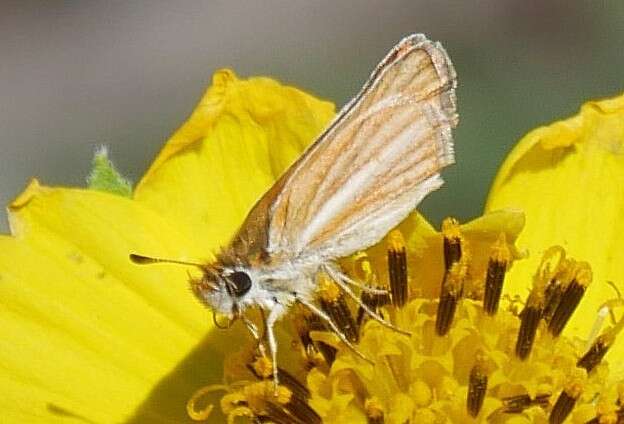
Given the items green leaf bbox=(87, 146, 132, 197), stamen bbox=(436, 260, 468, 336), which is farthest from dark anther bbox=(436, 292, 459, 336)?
green leaf bbox=(87, 146, 132, 197)

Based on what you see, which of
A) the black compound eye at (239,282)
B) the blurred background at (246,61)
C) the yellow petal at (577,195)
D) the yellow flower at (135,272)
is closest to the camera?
the black compound eye at (239,282)

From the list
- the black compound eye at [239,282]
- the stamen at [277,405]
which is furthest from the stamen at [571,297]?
the black compound eye at [239,282]

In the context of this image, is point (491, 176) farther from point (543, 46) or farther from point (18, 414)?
point (18, 414)

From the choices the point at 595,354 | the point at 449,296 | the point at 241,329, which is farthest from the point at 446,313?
the point at 241,329

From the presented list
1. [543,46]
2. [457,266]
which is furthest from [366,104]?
[543,46]

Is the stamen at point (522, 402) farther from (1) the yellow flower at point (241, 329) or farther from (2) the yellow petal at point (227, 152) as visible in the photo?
(2) the yellow petal at point (227, 152)

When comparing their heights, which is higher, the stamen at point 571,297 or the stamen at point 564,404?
the stamen at point 571,297

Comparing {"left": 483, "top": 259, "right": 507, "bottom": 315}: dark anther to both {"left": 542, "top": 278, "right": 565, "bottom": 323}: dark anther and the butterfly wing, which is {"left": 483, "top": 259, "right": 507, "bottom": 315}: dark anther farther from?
the butterfly wing
